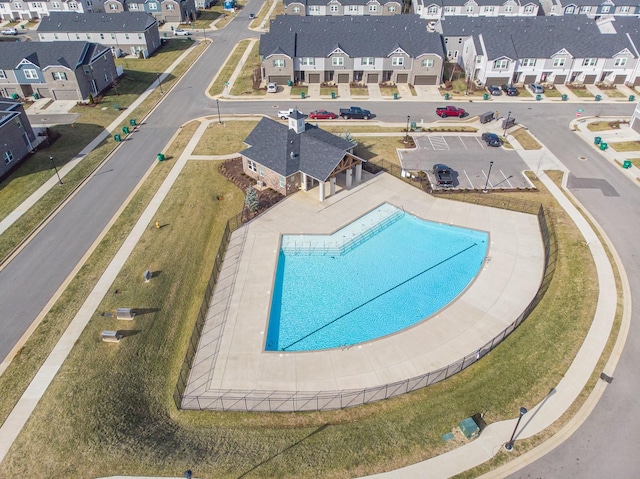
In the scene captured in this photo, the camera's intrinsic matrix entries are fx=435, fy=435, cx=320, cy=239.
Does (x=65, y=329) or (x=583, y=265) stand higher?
(x=583, y=265)

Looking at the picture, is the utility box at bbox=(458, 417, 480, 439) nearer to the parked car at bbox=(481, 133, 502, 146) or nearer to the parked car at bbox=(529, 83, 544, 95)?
the parked car at bbox=(481, 133, 502, 146)

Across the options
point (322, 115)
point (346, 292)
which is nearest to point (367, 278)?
point (346, 292)

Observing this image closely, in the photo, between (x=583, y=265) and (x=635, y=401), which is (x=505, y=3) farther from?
(x=635, y=401)

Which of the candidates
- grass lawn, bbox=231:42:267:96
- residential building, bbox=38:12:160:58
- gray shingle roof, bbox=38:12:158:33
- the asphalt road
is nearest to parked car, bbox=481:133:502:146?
the asphalt road

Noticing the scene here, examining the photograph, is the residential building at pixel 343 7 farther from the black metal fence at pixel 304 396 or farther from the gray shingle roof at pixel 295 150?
the black metal fence at pixel 304 396

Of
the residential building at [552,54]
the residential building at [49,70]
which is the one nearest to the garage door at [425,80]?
the residential building at [552,54]

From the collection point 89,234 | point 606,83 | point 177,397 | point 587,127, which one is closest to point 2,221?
point 89,234
